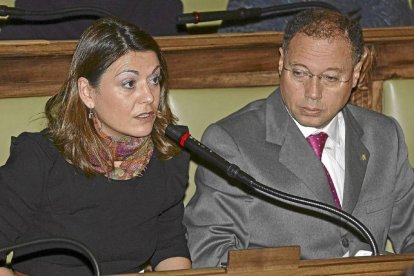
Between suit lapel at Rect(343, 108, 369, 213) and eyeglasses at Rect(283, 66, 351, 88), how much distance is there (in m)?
0.21

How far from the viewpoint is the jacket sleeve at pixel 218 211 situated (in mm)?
2844

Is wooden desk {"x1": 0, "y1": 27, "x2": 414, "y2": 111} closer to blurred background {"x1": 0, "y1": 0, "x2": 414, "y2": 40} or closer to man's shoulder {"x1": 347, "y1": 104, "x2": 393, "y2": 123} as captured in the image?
man's shoulder {"x1": 347, "y1": 104, "x2": 393, "y2": 123}

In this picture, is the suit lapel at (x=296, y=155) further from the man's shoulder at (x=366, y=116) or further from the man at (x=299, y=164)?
the man's shoulder at (x=366, y=116)

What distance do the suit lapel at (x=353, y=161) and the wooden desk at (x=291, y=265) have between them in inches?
30.0

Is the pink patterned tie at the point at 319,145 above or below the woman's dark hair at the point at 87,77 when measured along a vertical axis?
below

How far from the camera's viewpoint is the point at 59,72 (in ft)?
9.95

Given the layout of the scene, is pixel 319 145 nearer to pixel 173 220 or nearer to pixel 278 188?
pixel 278 188


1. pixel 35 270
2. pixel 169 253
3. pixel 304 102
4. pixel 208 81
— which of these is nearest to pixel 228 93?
pixel 208 81

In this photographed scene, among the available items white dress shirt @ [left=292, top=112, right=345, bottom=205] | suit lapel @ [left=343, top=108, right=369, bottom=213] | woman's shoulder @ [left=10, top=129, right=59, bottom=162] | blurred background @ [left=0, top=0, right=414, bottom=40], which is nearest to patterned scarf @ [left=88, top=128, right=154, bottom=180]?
woman's shoulder @ [left=10, top=129, right=59, bottom=162]

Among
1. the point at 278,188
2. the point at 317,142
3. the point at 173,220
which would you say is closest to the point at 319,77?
the point at 317,142

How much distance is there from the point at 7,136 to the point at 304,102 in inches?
33.3

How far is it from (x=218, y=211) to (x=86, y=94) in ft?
1.64

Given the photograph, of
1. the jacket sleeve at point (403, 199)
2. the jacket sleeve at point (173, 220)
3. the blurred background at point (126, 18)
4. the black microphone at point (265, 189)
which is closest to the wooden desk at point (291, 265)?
the black microphone at point (265, 189)

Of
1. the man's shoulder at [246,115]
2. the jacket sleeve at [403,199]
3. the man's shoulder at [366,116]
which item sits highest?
the man's shoulder at [246,115]
